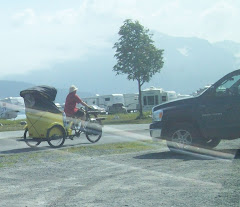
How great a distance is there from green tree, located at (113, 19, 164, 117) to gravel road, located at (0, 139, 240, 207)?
97.6 feet

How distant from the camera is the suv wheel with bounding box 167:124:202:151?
1112 cm

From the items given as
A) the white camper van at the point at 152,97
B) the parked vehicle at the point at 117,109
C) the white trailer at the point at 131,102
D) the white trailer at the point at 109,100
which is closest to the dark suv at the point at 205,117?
the white camper van at the point at 152,97

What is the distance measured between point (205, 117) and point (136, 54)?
98.4 ft

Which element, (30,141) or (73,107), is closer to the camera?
(30,141)

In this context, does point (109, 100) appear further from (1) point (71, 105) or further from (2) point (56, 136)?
(2) point (56, 136)

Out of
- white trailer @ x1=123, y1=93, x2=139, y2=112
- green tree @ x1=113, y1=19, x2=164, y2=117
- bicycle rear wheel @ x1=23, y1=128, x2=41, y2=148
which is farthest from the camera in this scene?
white trailer @ x1=123, y1=93, x2=139, y2=112

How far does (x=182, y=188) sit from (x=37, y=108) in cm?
819

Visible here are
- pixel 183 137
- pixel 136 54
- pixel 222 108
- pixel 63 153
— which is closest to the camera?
pixel 222 108

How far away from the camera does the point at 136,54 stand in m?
40.6

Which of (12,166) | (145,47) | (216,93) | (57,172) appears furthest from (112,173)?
(145,47)

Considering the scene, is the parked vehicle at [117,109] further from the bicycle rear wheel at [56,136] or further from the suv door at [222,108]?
the suv door at [222,108]

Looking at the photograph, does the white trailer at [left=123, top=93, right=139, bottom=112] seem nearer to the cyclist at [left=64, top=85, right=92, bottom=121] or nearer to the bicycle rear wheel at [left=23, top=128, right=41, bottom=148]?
the cyclist at [left=64, top=85, right=92, bottom=121]

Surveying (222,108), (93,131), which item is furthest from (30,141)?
(222,108)

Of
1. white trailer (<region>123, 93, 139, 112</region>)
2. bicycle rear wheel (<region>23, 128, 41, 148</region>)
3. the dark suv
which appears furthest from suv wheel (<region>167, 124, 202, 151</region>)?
white trailer (<region>123, 93, 139, 112</region>)
